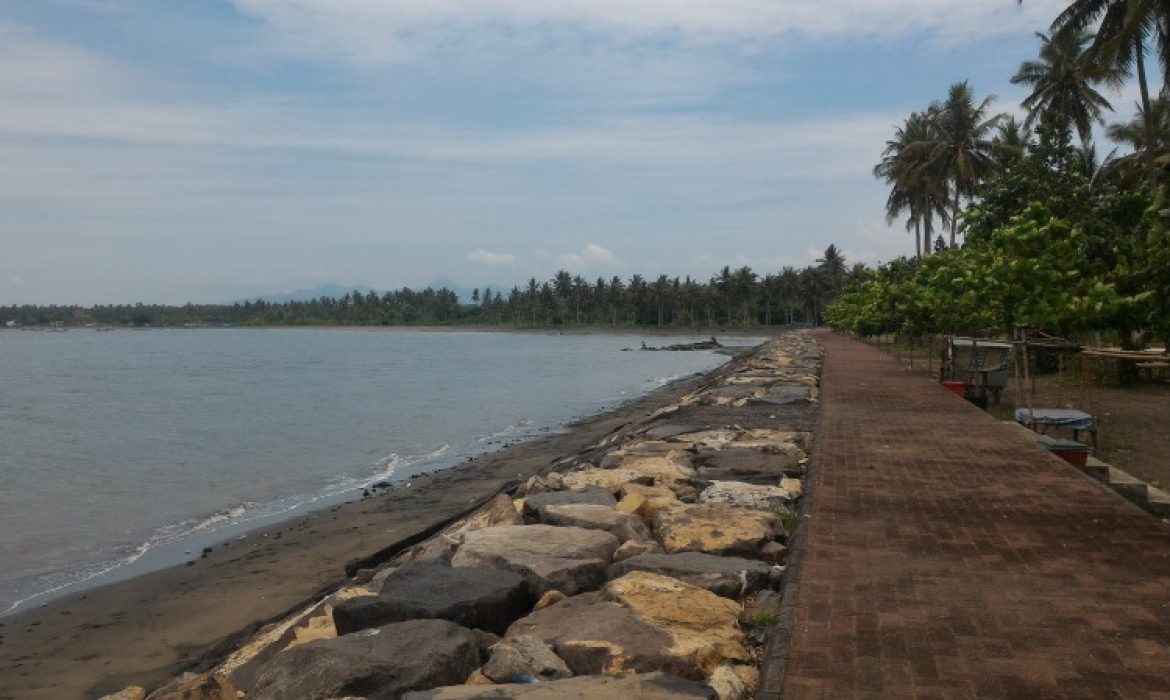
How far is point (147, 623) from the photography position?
9008 mm

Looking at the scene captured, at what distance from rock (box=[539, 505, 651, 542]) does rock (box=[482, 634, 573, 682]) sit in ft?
7.28

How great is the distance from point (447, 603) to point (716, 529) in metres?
2.05

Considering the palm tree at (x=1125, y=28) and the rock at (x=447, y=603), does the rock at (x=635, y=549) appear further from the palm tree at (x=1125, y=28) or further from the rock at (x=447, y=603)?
the palm tree at (x=1125, y=28)

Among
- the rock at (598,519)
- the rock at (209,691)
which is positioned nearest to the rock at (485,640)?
the rock at (209,691)

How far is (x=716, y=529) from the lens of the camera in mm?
6375

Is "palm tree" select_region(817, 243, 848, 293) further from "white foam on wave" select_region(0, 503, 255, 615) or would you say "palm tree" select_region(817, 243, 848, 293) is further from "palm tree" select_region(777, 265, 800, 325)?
"white foam on wave" select_region(0, 503, 255, 615)

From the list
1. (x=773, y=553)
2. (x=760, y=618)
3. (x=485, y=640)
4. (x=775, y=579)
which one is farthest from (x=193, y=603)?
(x=760, y=618)

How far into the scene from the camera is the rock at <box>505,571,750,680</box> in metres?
4.29

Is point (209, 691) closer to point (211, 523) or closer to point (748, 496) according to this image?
point (748, 496)

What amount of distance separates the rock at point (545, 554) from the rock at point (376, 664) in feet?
3.47

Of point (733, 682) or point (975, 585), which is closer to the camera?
point (733, 682)

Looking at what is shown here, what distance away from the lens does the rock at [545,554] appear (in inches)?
225

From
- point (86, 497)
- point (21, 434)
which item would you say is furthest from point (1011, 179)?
point (21, 434)

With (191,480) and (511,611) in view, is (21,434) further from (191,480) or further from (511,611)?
(511,611)
